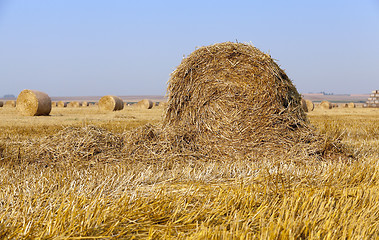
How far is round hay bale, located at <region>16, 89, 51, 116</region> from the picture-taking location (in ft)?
60.6

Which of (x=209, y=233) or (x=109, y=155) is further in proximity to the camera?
(x=109, y=155)

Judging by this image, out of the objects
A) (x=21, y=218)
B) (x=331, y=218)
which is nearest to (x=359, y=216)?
(x=331, y=218)

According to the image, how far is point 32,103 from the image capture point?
61.0 ft

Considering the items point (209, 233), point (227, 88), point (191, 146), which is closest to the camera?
point (209, 233)

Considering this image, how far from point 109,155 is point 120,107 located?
22.0 m

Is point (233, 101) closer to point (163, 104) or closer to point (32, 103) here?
point (163, 104)

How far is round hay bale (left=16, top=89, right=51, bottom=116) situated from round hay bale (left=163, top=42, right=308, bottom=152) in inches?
527

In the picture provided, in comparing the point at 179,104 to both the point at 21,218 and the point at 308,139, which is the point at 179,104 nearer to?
the point at 308,139

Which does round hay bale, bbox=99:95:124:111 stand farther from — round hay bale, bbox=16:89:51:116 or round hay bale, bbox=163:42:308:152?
round hay bale, bbox=163:42:308:152

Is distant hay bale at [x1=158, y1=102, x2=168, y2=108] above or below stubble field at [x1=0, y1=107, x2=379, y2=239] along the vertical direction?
above

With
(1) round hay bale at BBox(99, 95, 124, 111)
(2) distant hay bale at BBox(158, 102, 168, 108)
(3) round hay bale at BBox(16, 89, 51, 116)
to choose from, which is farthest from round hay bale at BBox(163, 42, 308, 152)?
(1) round hay bale at BBox(99, 95, 124, 111)

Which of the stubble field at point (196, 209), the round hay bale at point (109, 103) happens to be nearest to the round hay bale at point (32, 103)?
the round hay bale at point (109, 103)

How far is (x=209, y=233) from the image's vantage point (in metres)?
2.13

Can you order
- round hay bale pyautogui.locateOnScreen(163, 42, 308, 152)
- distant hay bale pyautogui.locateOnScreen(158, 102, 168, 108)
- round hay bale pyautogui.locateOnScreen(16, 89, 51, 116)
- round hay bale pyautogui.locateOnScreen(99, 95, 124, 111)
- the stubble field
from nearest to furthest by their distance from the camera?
the stubble field
round hay bale pyautogui.locateOnScreen(163, 42, 308, 152)
distant hay bale pyautogui.locateOnScreen(158, 102, 168, 108)
round hay bale pyautogui.locateOnScreen(16, 89, 51, 116)
round hay bale pyautogui.locateOnScreen(99, 95, 124, 111)
